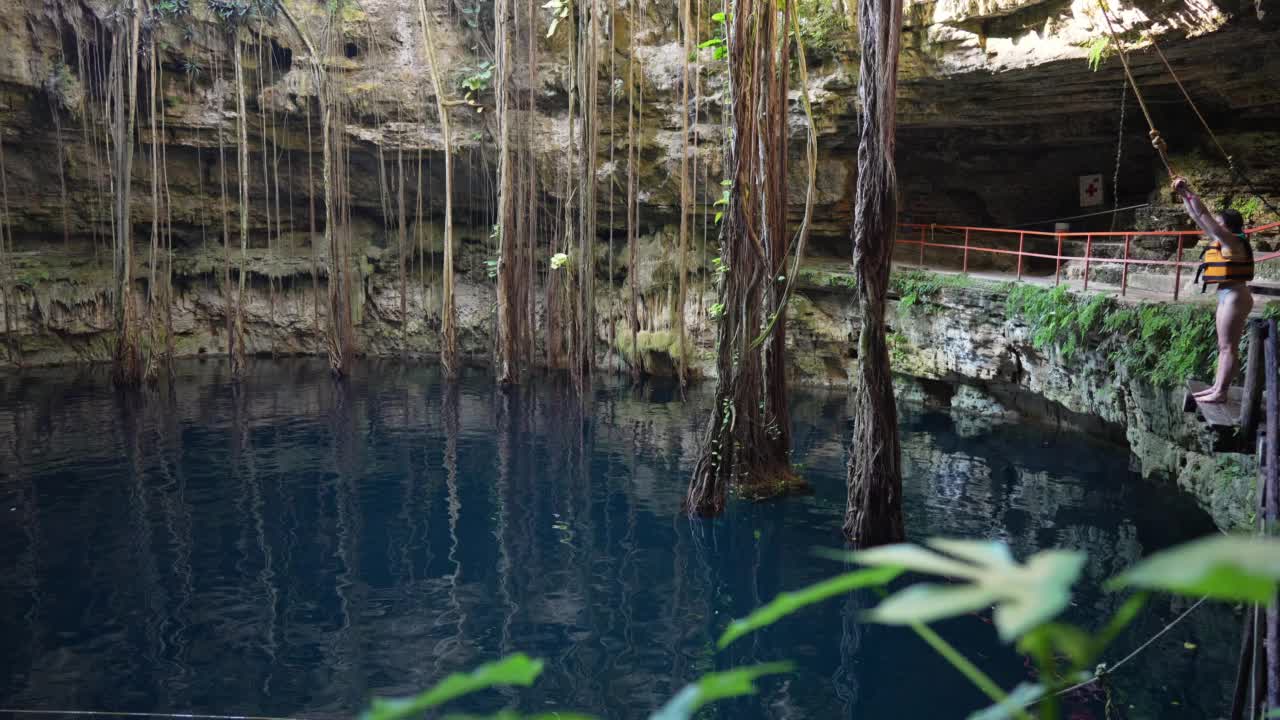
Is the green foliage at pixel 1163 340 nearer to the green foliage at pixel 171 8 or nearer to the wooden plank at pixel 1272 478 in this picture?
the wooden plank at pixel 1272 478

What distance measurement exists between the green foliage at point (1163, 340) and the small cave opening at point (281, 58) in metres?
14.6

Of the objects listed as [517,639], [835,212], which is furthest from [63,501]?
[835,212]

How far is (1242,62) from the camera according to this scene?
1105 cm

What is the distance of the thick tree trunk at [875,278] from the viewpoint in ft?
21.2

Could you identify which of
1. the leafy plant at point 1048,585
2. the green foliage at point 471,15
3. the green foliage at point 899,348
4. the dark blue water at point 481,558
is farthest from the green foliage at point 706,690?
the green foliage at point 471,15

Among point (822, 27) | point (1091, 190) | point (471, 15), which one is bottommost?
point (1091, 190)

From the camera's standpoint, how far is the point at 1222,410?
179 inches

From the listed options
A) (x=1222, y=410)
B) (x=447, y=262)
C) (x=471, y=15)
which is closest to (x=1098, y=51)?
(x=1222, y=410)

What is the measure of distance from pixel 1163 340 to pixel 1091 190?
806 centimetres

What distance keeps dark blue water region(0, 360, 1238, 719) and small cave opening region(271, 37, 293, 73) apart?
283 inches

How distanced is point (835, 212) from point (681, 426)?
5.56 m

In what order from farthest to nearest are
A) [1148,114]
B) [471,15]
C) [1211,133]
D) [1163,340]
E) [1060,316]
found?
[471,15], [1060,316], [1148,114], [1163,340], [1211,133]

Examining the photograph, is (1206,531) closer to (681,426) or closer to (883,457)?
(883,457)

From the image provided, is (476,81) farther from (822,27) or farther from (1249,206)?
(1249,206)
